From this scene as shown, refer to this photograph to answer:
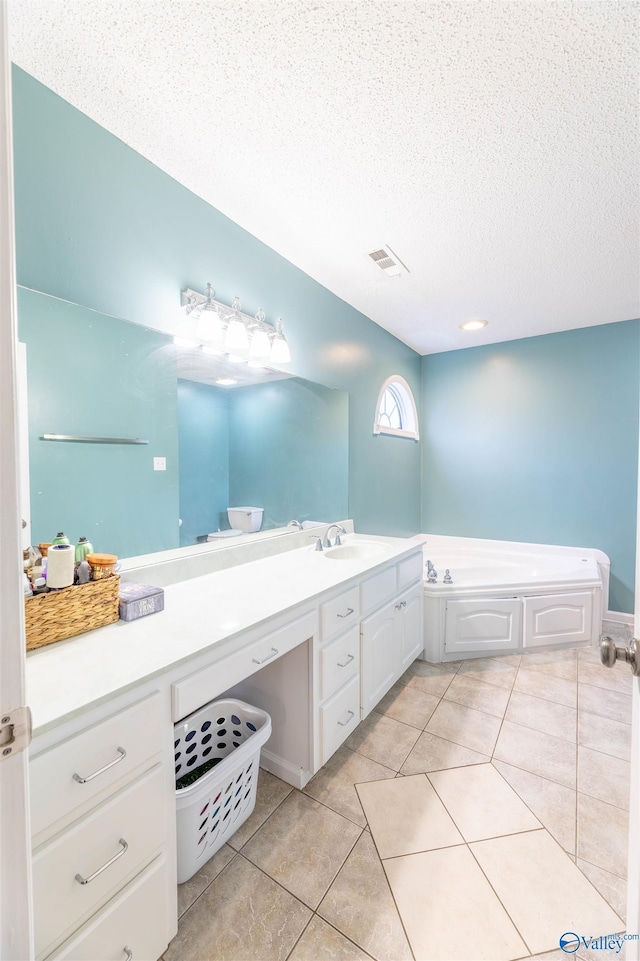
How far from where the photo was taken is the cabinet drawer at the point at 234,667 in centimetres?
102

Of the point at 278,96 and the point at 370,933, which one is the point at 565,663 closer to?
the point at 370,933

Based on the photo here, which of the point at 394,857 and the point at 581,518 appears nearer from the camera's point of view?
the point at 394,857

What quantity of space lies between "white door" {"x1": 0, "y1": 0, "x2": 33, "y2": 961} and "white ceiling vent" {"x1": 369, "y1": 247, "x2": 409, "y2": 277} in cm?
198

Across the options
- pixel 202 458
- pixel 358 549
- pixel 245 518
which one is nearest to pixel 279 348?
pixel 202 458

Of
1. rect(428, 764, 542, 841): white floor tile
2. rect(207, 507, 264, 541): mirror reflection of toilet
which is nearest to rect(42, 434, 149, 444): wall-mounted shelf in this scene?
rect(207, 507, 264, 541): mirror reflection of toilet

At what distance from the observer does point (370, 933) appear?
3.61ft

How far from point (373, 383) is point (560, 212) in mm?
1596

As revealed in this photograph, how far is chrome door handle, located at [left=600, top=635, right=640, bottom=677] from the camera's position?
676 mm

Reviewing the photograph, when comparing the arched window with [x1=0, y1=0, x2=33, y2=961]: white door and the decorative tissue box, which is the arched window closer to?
the decorative tissue box

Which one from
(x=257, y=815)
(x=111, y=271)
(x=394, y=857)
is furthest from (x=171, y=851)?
(x=111, y=271)

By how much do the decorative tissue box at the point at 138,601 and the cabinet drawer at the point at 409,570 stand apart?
1.31m

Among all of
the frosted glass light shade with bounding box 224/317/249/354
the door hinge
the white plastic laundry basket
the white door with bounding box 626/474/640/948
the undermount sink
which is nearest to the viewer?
the door hinge

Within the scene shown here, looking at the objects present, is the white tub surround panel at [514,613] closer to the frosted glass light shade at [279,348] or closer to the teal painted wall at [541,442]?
the teal painted wall at [541,442]

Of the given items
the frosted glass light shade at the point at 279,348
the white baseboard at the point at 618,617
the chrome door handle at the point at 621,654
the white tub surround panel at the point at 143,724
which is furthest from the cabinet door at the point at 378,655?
the white baseboard at the point at 618,617
